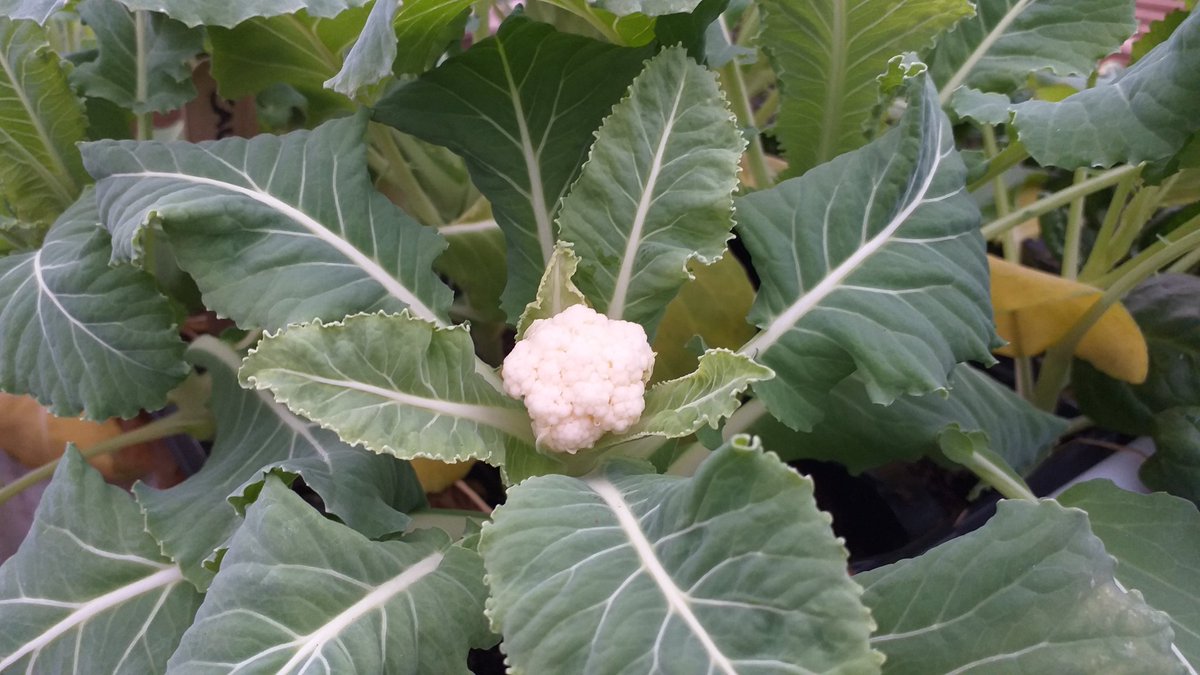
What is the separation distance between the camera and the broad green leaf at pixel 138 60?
61cm

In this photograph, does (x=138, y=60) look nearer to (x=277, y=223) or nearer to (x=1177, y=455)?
(x=277, y=223)

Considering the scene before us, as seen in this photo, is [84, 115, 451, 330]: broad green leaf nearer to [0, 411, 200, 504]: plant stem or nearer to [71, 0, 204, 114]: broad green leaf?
[71, 0, 204, 114]: broad green leaf

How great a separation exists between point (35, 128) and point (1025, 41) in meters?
0.74

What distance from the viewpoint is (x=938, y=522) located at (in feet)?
2.19

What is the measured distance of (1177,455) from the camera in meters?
0.57

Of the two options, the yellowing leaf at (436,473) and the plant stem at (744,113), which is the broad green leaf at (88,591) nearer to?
the yellowing leaf at (436,473)

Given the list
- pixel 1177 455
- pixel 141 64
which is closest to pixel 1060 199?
pixel 1177 455

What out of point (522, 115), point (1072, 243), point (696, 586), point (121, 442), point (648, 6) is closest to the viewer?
point (696, 586)

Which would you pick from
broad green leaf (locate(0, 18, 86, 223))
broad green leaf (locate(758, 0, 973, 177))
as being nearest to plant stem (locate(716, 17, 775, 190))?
broad green leaf (locate(758, 0, 973, 177))

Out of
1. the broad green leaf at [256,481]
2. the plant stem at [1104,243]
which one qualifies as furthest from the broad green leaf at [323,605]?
the plant stem at [1104,243]

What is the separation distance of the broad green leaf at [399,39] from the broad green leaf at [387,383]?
0.45ft

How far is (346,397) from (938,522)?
1.63 ft

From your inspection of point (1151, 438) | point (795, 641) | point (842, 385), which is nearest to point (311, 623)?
point (795, 641)

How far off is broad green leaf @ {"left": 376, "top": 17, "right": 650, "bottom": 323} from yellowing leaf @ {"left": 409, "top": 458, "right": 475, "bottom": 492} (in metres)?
0.21
